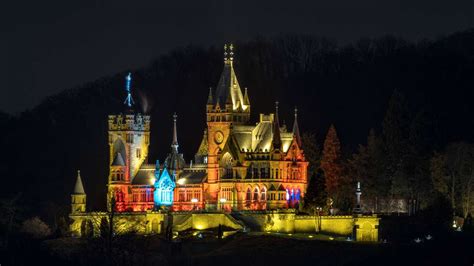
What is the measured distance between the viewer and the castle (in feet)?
388

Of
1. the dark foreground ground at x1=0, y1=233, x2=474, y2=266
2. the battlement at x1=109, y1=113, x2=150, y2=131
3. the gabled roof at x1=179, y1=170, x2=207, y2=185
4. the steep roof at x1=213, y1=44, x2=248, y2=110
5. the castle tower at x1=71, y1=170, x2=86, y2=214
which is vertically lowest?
the dark foreground ground at x1=0, y1=233, x2=474, y2=266

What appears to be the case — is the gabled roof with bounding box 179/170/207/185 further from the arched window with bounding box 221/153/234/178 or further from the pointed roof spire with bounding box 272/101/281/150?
Answer: the pointed roof spire with bounding box 272/101/281/150

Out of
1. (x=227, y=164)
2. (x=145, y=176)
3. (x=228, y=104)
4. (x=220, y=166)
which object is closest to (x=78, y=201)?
(x=145, y=176)

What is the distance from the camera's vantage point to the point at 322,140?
5349 inches

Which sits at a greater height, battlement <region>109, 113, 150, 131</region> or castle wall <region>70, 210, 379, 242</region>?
battlement <region>109, 113, 150, 131</region>

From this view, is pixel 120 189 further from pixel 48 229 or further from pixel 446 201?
pixel 446 201

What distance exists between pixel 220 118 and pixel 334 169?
8.66 m

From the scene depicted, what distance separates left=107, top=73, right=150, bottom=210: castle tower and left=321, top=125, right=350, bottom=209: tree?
1228cm

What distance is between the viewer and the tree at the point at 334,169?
407 feet

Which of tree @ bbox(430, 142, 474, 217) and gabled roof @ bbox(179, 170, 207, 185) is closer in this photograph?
tree @ bbox(430, 142, 474, 217)

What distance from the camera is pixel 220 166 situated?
12125 cm

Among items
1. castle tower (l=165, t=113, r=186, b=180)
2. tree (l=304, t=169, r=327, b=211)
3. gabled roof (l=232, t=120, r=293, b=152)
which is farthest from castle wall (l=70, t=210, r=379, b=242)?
gabled roof (l=232, t=120, r=293, b=152)

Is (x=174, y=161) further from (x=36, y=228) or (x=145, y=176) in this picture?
(x=36, y=228)

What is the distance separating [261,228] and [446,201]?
467 inches
